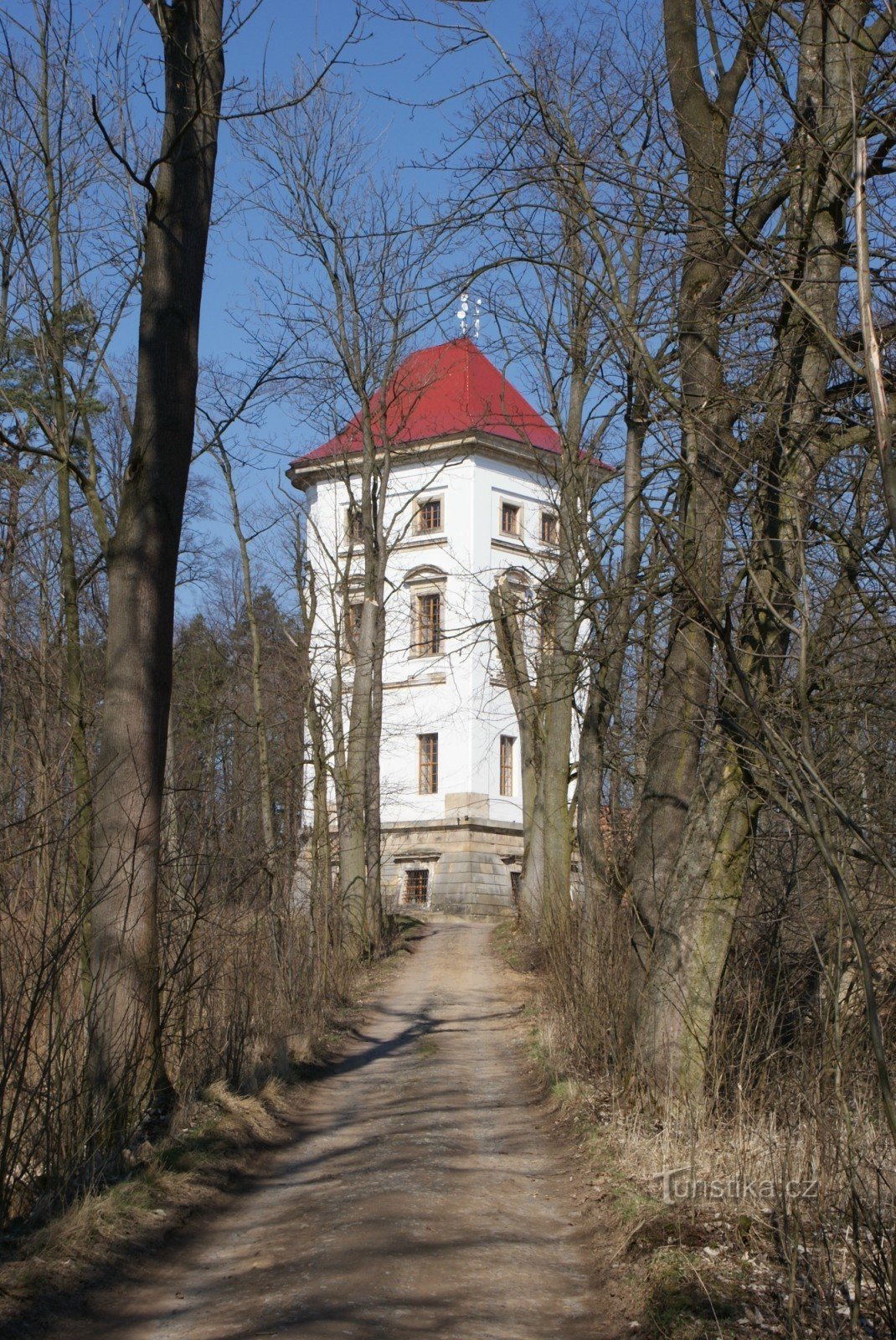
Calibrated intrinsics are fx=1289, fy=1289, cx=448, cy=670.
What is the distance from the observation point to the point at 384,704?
41.9m

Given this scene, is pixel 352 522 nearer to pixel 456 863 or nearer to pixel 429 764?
pixel 456 863

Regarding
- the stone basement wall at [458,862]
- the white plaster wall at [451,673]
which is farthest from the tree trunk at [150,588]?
the white plaster wall at [451,673]

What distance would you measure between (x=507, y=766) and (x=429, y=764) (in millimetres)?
2474

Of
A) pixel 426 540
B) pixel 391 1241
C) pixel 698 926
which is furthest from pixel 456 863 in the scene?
pixel 391 1241

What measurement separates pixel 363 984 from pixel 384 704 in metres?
22.4

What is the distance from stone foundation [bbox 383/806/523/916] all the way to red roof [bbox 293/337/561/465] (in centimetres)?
1168

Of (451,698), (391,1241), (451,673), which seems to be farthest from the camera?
(451,698)

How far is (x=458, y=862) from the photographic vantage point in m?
38.8

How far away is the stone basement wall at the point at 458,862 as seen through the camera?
38312 mm

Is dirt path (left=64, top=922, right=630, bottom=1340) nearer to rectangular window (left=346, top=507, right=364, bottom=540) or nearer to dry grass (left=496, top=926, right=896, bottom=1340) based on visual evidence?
dry grass (left=496, top=926, right=896, bottom=1340)

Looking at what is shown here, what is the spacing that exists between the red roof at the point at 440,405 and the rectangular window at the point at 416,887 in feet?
42.5

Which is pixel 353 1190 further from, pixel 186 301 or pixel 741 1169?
pixel 186 301

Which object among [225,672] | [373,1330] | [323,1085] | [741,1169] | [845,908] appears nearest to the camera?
[845,908]

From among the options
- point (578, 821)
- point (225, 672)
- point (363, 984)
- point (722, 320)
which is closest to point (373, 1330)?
point (722, 320)
